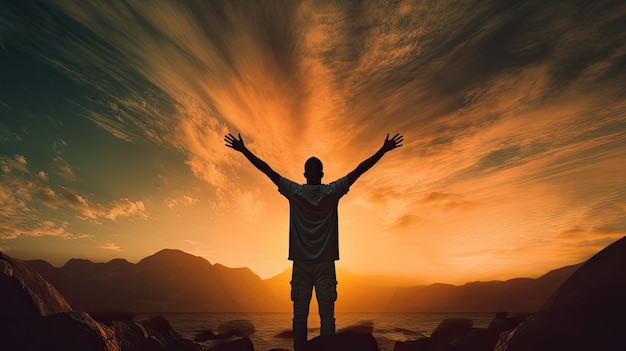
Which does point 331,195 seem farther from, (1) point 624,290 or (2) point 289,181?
(1) point 624,290

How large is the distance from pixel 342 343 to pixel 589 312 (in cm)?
223

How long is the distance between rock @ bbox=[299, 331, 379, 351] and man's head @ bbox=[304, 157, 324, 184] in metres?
1.81

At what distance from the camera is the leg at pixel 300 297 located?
3898 mm

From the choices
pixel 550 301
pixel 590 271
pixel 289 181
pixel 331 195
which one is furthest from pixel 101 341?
pixel 590 271

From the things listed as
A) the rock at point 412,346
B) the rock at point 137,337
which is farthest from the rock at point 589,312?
the rock at point 137,337

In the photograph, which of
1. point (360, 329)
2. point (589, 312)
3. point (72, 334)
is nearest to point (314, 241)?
point (589, 312)

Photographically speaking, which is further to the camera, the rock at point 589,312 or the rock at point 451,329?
the rock at point 451,329

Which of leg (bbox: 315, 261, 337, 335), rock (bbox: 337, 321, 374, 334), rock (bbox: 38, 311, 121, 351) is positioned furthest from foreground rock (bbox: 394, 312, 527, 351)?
rock (bbox: 38, 311, 121, 351)

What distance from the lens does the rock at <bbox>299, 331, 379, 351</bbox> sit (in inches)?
124

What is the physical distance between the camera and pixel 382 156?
4234 millimetres

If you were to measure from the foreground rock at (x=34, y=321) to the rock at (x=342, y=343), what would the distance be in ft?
8.22

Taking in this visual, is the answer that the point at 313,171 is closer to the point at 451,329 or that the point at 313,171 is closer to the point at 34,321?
the point at 34,321

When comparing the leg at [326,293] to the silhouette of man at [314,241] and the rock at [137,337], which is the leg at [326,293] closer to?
the silhouette of man at [314,241]

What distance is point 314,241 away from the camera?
3.99 m
